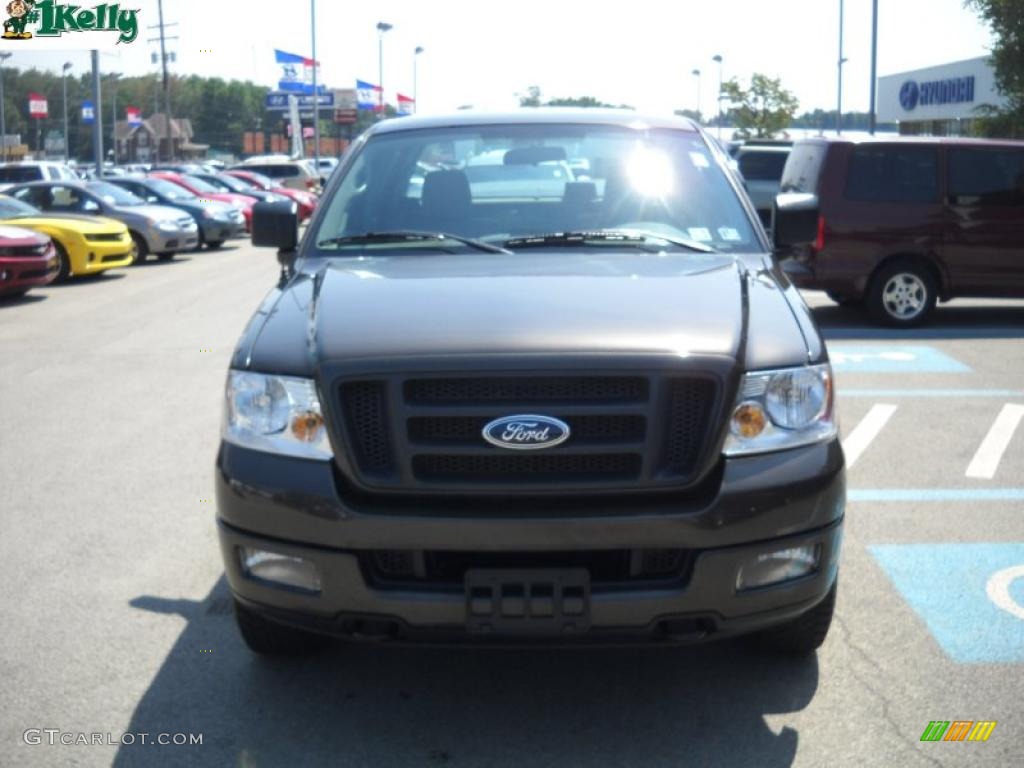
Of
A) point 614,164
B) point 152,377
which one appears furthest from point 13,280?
point 614,164

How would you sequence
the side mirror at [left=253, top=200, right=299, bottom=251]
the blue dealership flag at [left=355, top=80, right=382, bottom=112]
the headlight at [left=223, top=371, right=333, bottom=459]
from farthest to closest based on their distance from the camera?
1. the blue dealership flag at [left=355, top=80, right=382, bottom=112]
2. the side mirror at [left=253, top=200, right=299, bottom=251]
3. the headlight at [left=223, top=371, right=333, bottom=459]

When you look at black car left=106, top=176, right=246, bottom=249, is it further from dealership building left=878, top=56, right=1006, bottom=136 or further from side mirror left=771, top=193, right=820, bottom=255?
side mirror left=771, top=193, right=820, bottom=255

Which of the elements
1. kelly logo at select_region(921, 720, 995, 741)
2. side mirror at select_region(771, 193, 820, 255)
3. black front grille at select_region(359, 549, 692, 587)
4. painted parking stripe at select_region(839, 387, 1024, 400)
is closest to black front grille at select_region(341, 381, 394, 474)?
black front grille at select_region(359, 549, 692, 587)

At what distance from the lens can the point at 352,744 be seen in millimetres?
3926

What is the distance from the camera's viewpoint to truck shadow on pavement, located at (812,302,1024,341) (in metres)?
13.5

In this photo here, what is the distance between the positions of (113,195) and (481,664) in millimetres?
20781

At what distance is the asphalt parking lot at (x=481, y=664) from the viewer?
391 cm

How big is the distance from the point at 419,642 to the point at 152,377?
7717 millimetres

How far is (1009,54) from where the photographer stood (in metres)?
25.2

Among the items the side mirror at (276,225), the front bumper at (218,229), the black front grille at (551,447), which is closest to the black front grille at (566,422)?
the black front grille at (551,447)

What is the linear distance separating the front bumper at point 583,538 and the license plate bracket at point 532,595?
0.04m

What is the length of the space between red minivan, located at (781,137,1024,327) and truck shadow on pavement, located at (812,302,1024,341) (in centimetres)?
32

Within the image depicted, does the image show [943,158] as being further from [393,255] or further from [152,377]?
[393,255]

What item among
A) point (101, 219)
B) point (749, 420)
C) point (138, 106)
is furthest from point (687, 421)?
point (138, 106)
